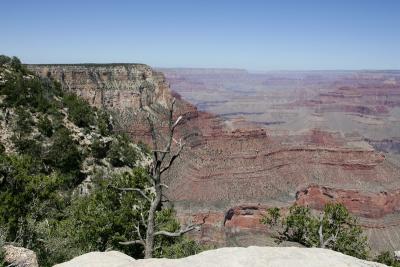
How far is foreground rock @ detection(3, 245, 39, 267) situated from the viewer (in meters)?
12.5

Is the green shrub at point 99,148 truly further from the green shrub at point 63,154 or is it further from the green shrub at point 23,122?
the green shrub at point 23,122

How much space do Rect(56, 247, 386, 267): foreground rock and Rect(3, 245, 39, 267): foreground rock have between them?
1.64 meters

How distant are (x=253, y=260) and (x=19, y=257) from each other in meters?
6.52

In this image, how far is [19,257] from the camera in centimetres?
1288

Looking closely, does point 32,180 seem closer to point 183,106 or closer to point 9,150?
point 9,150

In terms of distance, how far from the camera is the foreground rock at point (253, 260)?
10609mm

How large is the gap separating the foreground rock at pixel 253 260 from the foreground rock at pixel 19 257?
1645 millimetres

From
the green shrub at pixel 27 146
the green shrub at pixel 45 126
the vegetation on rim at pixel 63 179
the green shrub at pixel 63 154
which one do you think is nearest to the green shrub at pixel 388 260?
the vegetation on rim at pixel 63 179

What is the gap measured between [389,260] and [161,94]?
60.6 m

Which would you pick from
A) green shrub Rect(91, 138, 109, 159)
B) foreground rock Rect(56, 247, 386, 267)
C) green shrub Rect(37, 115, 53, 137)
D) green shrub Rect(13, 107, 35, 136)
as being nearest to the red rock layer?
green shrub Rect(91, 138, 109, 159)

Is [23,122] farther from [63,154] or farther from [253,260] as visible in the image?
[253,260]

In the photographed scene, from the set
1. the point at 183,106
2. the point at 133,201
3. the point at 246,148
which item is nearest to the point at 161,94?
the point at 183,106

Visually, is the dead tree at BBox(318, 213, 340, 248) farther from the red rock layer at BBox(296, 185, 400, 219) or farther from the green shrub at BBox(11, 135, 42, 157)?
the red rock layer at BBox(296, 185, 400, 219)

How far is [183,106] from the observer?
8694 cm
